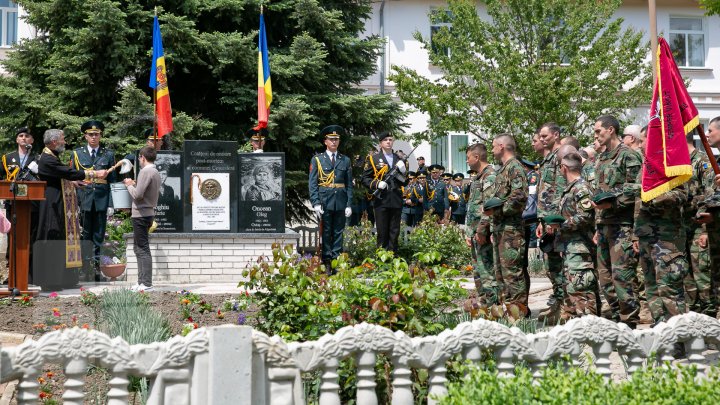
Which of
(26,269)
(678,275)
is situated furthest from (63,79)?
(678,275)

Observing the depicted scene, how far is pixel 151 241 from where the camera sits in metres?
13.0

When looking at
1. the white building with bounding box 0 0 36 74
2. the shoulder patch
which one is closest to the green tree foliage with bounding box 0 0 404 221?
the white building with bounding box 0 0 36 74

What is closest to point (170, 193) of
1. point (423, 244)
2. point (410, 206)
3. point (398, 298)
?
point (423, 244)

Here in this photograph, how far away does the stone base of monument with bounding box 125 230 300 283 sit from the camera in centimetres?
1309

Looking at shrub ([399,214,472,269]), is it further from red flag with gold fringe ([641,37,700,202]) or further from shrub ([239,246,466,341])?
shrub ([239,246,466,341])

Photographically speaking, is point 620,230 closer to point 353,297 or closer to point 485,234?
point 485,234

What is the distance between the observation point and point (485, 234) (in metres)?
8.98

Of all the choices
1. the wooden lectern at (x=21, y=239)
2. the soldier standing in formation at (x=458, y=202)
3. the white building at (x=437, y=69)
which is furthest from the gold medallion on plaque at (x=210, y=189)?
the white building at (x=437, y=69)

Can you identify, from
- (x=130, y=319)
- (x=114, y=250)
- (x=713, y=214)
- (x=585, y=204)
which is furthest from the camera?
(x=114, y=250)

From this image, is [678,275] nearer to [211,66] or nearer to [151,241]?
[151,241]

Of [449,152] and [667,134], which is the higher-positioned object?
[449,152]

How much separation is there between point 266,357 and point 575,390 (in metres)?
1.24

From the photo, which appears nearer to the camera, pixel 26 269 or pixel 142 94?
pixel 26 269

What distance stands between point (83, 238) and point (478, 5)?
18002mm
